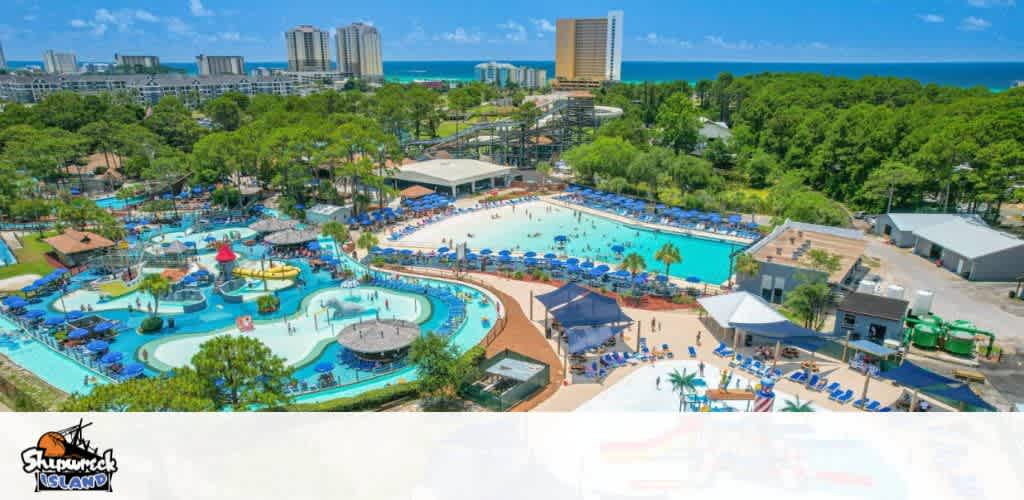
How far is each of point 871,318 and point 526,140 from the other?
41924 mm

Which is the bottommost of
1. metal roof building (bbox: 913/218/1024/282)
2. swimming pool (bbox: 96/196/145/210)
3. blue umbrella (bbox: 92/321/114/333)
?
blue umbrella (bbox: 92/321/114/333)

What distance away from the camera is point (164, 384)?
12.9 meters

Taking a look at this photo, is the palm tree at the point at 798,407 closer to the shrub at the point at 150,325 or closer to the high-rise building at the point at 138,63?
the shrub at the point at 150,325

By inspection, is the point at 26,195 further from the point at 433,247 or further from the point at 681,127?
the point at 681,127

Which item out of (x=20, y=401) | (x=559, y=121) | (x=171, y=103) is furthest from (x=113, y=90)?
(x=20, y=401)

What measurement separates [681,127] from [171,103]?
193ft

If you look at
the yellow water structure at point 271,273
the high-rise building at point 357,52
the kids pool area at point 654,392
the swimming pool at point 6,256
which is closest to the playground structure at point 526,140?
the yellow water structure at point 271,273

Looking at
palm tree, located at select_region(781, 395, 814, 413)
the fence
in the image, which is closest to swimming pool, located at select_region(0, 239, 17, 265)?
the fence

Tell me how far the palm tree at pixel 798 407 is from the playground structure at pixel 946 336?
297 inches

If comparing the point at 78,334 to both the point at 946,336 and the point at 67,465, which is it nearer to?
the point at 67,465

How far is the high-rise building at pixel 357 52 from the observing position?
359ft

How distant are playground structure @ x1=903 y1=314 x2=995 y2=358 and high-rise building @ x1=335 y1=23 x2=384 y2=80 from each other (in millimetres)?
104828

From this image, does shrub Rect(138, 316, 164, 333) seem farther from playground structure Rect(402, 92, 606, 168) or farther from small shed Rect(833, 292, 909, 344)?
playground structure Rect(402, 92, 606, 168)

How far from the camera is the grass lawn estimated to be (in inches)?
1120
